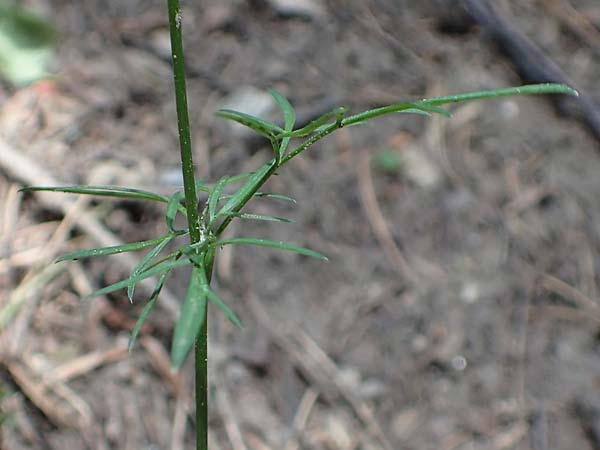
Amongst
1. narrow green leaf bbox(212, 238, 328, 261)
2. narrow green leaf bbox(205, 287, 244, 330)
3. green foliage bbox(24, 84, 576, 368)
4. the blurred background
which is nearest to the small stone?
the blurred background

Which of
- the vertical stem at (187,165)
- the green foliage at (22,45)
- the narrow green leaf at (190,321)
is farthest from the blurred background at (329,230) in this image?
the narrow green leaf at (190,321)

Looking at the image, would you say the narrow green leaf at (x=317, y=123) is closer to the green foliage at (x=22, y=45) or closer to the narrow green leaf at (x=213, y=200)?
the narrow green leaf at (x=213, y=200)

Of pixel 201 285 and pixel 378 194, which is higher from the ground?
pixel 201 285

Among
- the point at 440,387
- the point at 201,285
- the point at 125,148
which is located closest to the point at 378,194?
the point at 440,387

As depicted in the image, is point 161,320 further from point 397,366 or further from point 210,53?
point 210,53

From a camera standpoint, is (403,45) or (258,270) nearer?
(258,270)

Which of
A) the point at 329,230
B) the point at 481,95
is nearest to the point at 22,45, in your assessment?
the point at 329,230

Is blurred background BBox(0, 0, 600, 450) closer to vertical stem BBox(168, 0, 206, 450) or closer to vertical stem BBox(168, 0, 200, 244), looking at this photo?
vertical stem BBox(168, 0, 206, 450)

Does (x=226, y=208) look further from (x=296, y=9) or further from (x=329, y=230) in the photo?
(x=296, y=9)
